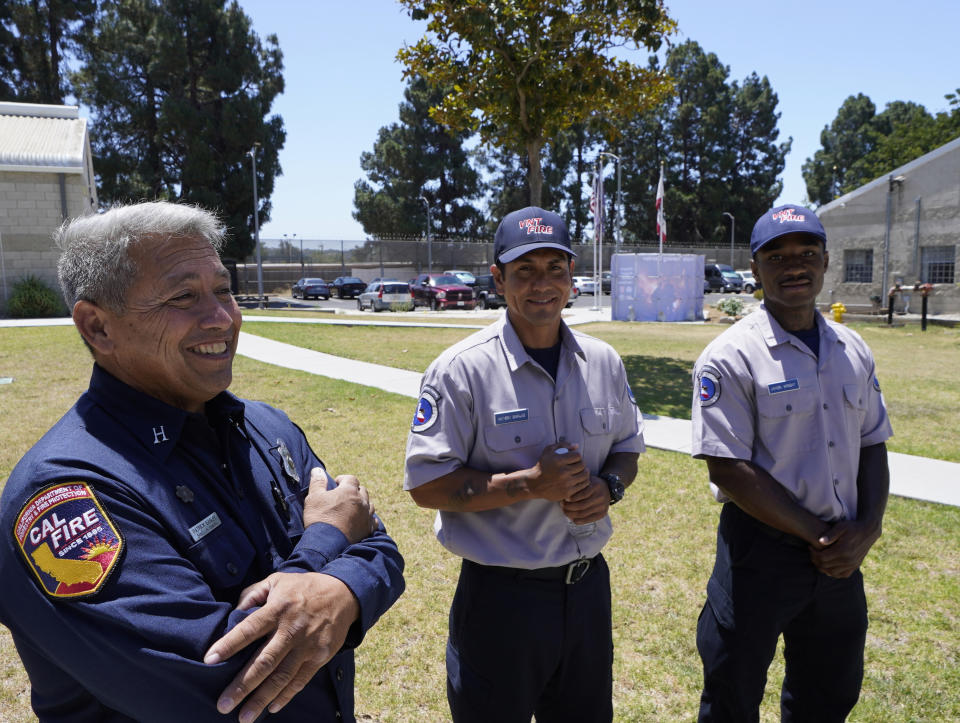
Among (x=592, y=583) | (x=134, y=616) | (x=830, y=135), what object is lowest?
(x=592, y=583)

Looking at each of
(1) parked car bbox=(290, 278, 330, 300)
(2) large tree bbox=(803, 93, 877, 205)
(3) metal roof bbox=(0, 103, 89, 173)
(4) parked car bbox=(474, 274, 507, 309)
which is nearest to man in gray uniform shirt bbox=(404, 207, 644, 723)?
(3) metal roof bbox=(0, 103, 89, 173)

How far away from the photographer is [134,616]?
4.07 ft

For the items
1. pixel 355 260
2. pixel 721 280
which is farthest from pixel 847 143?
pixel 355 260

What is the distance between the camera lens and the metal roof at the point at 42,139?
64.8 ft

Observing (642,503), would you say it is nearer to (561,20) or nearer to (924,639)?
(924,639)

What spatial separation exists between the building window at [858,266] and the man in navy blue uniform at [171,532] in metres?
27.2

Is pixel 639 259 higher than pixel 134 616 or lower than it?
higher

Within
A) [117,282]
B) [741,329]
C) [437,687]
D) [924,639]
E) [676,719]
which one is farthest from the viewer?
[924,639]

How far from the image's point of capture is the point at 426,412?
2.33 metres

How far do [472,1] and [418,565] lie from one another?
8553 mm

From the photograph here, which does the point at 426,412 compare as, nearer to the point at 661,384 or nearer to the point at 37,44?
the point at 661,384

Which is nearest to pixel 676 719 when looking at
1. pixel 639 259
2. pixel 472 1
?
pixel 472 1

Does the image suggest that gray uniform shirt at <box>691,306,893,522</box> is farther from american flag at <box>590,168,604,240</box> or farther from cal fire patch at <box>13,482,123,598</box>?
american flag at <box>590,168,604,240</box>

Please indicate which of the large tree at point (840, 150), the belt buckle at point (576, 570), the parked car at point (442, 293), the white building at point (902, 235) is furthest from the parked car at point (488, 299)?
the large tree at point (840, 150)
